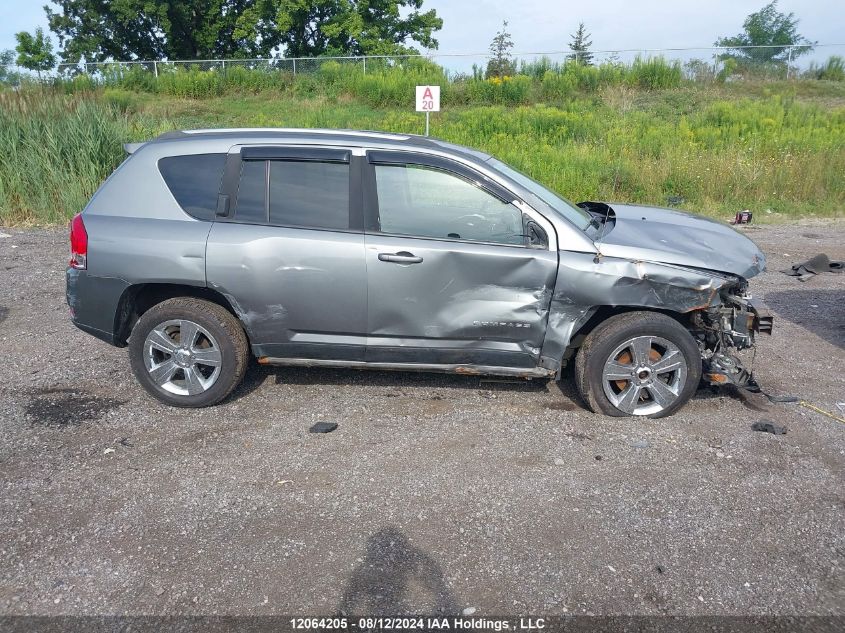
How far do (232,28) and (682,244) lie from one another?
4412 cm

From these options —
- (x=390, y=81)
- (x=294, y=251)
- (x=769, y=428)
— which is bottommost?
(x=769, y=428)

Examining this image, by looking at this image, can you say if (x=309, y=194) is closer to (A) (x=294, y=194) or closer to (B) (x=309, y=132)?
(A) (x=294, y=194)

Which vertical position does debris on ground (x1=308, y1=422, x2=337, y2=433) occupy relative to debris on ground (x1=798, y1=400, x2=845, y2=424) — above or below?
below

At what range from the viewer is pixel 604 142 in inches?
634

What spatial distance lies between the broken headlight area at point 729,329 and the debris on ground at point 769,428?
303mm

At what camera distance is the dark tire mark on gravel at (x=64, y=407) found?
4.77m

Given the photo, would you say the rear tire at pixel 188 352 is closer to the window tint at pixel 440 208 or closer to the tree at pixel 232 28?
the window tint at pixel 440 208

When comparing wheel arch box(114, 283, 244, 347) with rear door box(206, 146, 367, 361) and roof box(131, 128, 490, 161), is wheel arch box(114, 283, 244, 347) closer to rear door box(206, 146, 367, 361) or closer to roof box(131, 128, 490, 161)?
rear door box(206, 146, 367, 361)

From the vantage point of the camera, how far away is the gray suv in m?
4.54

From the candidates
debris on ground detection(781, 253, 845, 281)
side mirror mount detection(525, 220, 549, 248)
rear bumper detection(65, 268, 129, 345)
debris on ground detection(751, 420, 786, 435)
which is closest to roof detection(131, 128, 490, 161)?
side mirror mount detection(525, 220, 549, 248)

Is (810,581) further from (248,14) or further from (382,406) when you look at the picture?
(248,14)

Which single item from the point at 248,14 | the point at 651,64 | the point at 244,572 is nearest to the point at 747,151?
the point at 651,64

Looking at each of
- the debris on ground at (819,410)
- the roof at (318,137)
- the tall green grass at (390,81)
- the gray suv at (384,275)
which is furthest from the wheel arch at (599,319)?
the tall green grass at (390,81)

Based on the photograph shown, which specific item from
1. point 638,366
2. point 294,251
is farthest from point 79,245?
point 638,366
